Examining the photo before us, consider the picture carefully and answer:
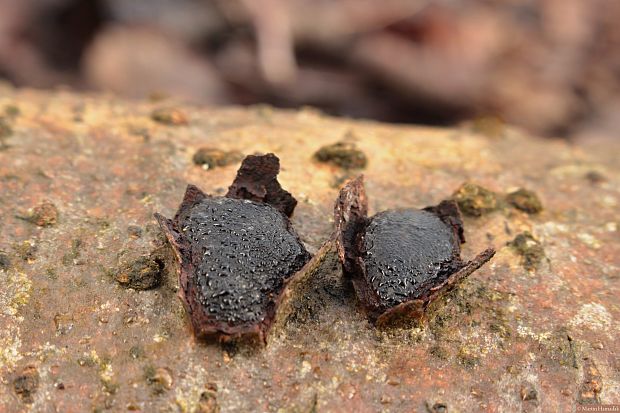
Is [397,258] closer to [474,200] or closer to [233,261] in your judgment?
[233,261]

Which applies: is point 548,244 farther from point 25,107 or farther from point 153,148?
point 25,107

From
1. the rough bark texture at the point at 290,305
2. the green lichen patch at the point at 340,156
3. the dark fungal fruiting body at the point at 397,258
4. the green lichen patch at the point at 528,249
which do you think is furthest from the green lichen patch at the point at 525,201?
the green lichen patch at the point at 340,156

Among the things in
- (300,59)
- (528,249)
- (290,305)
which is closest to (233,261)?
(290,305)

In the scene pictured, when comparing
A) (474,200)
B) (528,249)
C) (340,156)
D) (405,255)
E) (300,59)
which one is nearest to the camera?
(405,255)

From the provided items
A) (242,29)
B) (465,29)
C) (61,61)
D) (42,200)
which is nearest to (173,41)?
(242,29)

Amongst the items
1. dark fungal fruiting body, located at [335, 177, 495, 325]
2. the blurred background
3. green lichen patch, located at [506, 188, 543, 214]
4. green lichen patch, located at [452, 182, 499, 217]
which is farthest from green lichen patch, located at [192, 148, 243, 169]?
the blurred background

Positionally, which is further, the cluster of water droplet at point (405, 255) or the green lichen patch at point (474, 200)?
the green lichen patch at point (474, 200)

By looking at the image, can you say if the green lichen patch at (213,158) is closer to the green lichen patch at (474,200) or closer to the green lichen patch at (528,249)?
the green lichen patch at (474,200)
